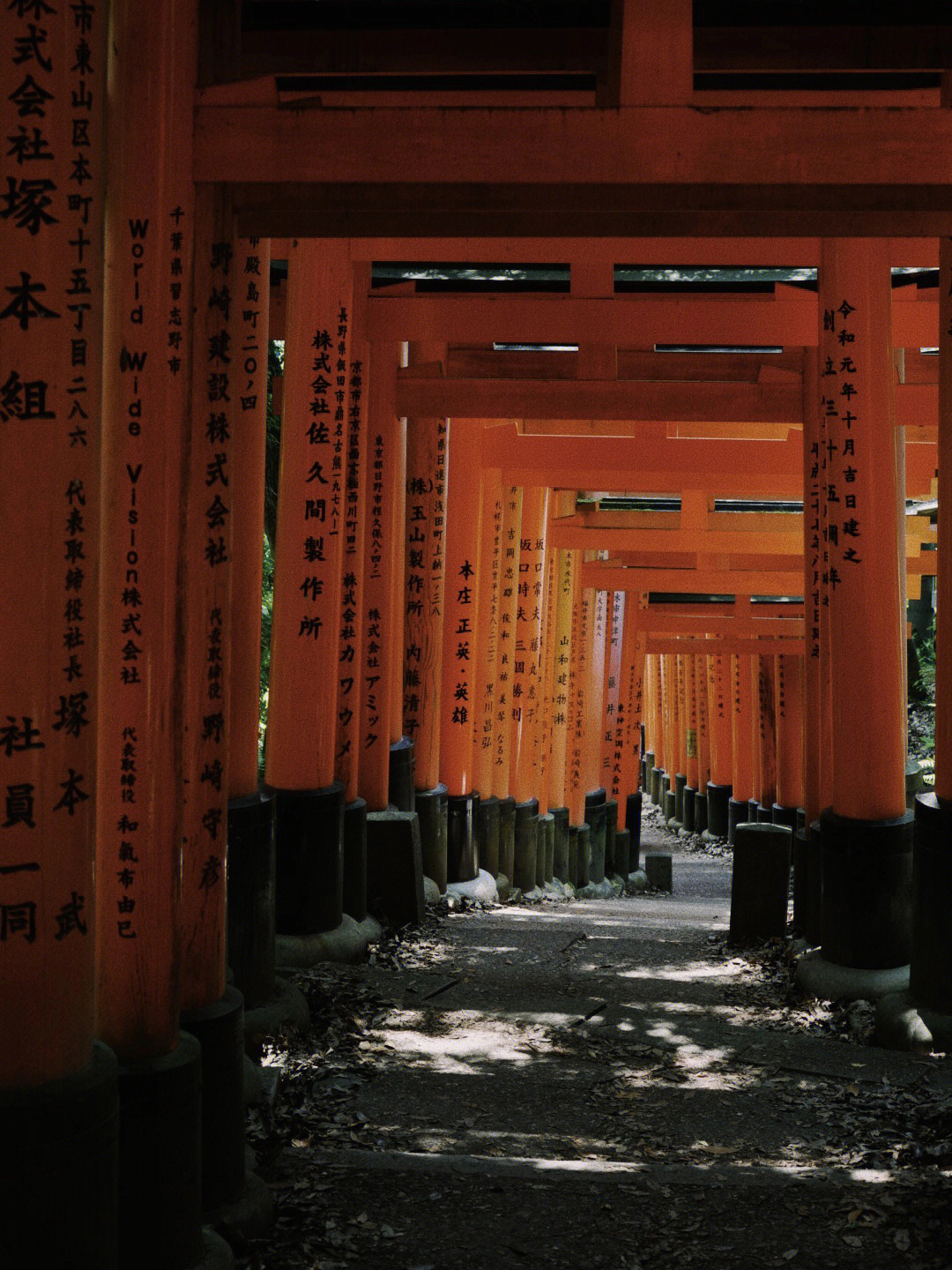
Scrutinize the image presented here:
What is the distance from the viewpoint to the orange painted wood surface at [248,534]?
209 inches

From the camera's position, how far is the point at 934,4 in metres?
4.52

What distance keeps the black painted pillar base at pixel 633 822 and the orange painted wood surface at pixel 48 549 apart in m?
20.1

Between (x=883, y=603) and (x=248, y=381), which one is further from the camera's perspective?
(x=883, y=603)

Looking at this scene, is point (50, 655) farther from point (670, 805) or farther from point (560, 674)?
point (670, 805)

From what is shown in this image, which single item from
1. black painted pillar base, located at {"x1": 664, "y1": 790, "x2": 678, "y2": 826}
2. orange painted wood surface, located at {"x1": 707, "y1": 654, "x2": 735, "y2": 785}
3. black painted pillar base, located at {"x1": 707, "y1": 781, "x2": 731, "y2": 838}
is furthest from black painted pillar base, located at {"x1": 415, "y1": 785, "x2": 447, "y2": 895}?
black painted pillar base, located at {"x1": 664, "y1": 790, "x2": 678, "y2": 826}

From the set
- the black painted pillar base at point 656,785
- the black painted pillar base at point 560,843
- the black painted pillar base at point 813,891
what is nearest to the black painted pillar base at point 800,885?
the black painted pillar base at point 813,891

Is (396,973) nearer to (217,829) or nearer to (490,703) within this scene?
(217,829)

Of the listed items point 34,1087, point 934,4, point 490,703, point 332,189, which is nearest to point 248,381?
point 332,189

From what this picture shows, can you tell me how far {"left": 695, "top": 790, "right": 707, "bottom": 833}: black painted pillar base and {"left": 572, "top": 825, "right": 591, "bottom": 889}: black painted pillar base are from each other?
12313 mm

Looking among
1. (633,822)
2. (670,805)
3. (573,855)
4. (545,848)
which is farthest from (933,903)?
(670,805)

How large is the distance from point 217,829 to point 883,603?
3913 mm

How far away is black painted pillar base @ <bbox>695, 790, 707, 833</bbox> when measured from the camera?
3055 cm

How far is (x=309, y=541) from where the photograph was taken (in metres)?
6.59

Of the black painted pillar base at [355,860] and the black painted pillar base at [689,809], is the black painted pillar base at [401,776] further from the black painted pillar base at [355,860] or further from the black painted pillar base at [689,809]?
the black painted pillar base at [689,809]
